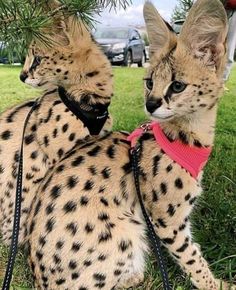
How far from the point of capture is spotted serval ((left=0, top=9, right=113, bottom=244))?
3.27 metres

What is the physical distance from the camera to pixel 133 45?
51.5 feet

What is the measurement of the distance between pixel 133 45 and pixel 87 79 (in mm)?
12528

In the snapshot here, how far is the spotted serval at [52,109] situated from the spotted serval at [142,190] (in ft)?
1.34

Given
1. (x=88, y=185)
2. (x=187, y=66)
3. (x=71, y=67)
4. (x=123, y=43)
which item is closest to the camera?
(x=187, y=66)

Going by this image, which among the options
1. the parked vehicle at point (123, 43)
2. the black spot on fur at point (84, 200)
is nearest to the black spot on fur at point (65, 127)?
the black spot on fur at point (84, 200)

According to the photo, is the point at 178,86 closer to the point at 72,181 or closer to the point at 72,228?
the point at 72,181

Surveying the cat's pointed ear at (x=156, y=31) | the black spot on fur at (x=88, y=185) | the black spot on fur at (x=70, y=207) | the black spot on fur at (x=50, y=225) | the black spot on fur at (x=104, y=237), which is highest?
the cat's pointed ear at (x=156, y=31)

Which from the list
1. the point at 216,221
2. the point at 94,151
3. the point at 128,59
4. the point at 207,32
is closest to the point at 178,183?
the point at 94,151

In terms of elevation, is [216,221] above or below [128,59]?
above

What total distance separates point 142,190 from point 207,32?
2.60 ft

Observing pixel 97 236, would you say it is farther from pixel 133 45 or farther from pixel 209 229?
pixel 133 45

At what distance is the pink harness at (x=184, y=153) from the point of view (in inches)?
108

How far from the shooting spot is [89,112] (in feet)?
10.7

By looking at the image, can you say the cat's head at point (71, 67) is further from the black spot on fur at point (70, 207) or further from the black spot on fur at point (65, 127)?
the black spot on fur at point (70, 207)
